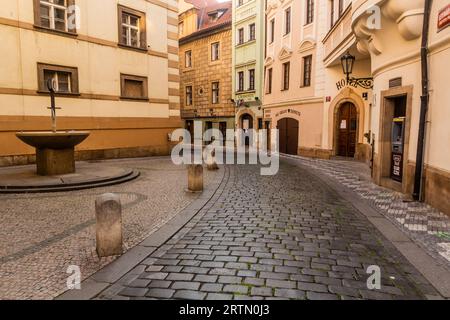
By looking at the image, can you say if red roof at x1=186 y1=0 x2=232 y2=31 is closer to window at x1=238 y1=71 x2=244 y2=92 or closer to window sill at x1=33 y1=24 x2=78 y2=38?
window at x1=238 y1=71 x2=244 y2=92

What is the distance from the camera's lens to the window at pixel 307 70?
18.5 meters

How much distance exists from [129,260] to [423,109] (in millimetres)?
6613

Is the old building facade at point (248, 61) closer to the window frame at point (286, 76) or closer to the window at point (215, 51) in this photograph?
the window at point (215, 51)

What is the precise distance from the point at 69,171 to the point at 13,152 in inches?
164

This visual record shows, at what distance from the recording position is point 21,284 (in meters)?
3.51

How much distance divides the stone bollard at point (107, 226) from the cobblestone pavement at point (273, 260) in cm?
51

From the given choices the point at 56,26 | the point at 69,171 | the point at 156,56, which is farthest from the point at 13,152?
the point at 156,56

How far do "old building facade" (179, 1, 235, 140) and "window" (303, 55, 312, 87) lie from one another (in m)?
10.2

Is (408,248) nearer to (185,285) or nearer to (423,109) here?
(185,285)

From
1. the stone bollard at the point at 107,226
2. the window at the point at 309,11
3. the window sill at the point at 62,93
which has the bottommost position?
the stone bollard at the point at 107,226

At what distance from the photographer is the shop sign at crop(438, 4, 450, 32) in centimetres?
610

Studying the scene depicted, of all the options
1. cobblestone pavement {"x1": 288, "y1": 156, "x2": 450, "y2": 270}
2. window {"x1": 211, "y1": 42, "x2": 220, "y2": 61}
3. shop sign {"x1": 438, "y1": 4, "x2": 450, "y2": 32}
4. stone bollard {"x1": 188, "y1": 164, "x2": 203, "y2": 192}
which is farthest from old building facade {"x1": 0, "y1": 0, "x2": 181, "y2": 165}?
shop sign {"x1": 438, "y1": 4, "x2": 450, "y2": 32}

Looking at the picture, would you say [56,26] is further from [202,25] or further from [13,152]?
[202,25]

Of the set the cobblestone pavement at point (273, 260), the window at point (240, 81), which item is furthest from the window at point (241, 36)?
the cobblestone pavement at point (273, 260)
